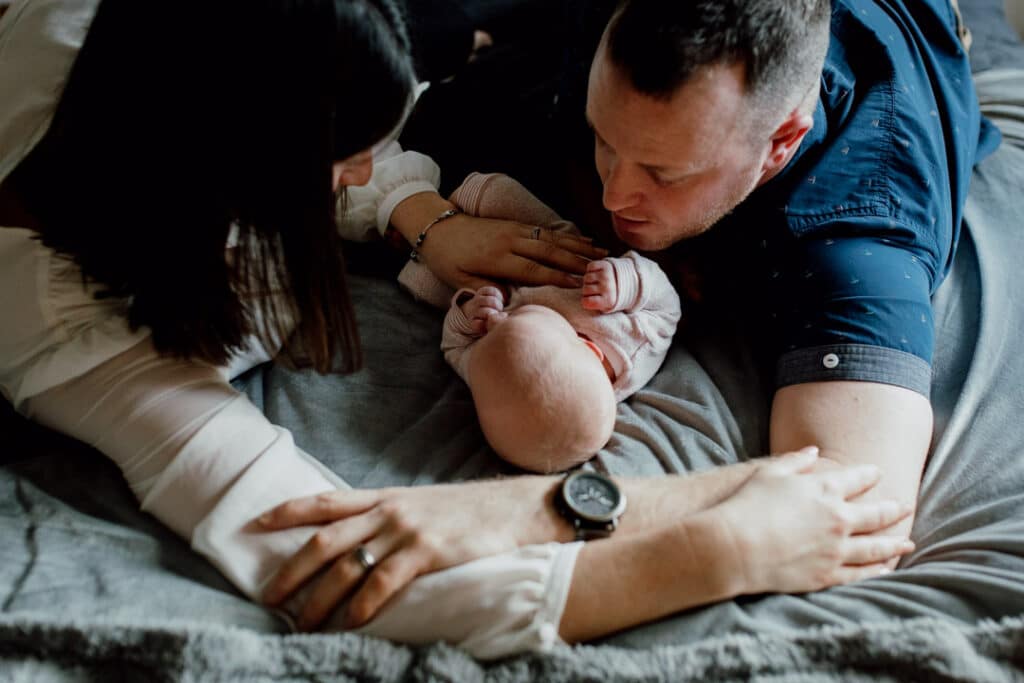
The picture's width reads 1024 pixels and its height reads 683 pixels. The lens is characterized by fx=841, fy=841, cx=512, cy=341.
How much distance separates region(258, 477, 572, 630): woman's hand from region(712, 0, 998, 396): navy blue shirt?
415 millimetres

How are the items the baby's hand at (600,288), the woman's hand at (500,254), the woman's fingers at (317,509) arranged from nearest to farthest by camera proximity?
the woman's fingers at (317,509) < the baby's hand at (600,288) < the woman's hand at (500,254)

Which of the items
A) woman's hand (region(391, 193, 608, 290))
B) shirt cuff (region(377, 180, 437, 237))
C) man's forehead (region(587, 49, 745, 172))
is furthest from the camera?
shirt cuff (region(377, 180, 437, 237))

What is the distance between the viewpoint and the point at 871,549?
2.95 ft

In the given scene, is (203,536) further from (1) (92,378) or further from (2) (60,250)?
(2) (60,250)

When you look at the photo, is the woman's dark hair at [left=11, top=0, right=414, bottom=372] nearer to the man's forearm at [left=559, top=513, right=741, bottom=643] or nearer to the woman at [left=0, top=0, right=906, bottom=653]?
the woman at [left=0, top=0, right=906, bottom=653]

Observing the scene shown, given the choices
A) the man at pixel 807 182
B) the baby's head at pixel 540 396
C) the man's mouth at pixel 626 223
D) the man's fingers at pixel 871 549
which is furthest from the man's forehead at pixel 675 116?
the man's fingers at pixel 871 549

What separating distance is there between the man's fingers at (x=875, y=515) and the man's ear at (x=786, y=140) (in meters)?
0.44

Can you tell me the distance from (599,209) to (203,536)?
0.75 m

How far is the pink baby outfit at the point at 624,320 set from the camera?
1.07 meters

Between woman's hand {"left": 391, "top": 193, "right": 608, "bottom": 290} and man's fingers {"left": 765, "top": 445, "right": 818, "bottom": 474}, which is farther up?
woman's hand {"left": 391, "top": 193, "right": 608, "bottom": 290}

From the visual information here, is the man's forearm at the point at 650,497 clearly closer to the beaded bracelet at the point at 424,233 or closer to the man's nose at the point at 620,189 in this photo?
the man's nose at the point at 620,189

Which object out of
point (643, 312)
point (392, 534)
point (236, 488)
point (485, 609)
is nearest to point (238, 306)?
point (236, 488)

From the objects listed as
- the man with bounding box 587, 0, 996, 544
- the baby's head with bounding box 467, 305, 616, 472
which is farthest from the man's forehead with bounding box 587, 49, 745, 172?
the baby's head with bounding box 467, 305, 616, 472

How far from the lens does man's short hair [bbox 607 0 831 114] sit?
0.91 meters
